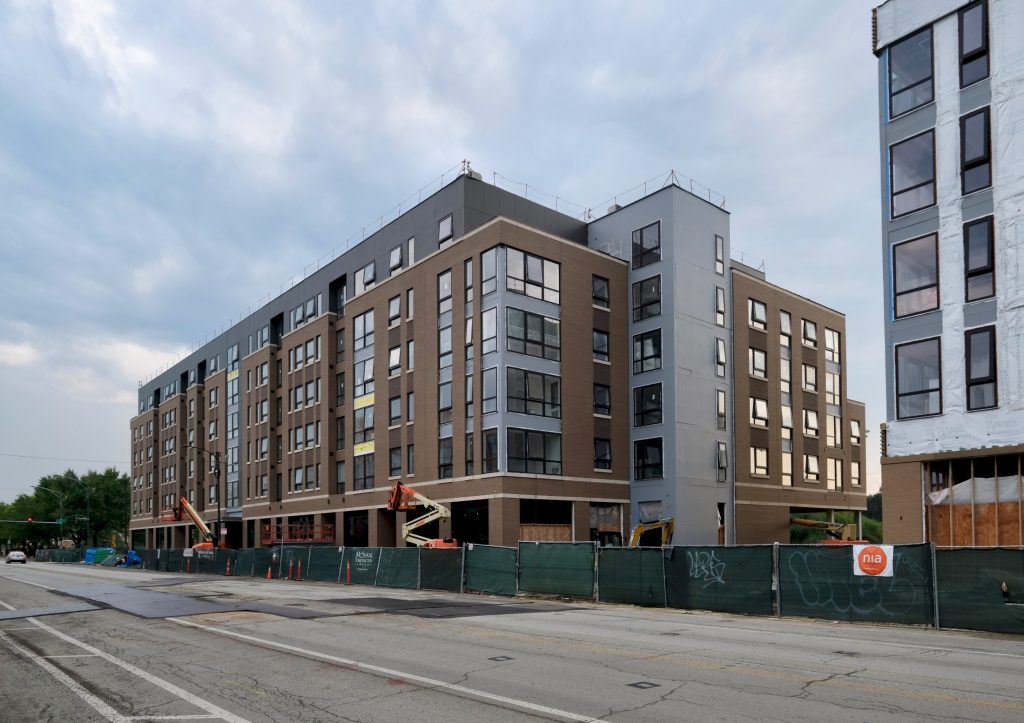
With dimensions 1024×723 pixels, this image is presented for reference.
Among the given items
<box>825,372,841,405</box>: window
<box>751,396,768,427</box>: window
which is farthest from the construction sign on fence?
<box>825,372,841,405</box>: window

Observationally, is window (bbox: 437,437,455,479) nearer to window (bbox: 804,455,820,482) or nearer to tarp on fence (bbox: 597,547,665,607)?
tarp on fence (bbox: 597,547,665,607)

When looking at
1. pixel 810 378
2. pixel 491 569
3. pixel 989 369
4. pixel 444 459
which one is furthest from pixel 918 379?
pixel 810 378

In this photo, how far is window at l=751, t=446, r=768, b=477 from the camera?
50.5 meters

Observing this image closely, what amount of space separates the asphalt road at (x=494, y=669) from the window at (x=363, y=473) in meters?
29.6

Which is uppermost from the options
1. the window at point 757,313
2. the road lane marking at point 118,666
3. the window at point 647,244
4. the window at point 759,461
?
the window at point 647,244

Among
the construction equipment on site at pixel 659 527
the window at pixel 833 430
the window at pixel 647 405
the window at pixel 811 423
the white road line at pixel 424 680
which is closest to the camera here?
the white road line at pixel 424 680

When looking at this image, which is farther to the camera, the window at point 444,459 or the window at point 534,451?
the window at point 444,459

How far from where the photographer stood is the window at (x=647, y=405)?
46.2 m

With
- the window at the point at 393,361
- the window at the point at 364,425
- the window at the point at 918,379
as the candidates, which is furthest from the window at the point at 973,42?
the window at the point at 364,425

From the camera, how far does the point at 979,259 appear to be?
2494 centimetres

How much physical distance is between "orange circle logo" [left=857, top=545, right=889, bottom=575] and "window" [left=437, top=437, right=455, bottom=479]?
2670cm

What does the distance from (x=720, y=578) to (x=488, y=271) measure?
23850 mm

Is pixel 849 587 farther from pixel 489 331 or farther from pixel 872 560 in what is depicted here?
pixel 489 331

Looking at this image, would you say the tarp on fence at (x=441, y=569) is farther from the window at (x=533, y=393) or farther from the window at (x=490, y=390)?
the window at (x=533, y=393)
